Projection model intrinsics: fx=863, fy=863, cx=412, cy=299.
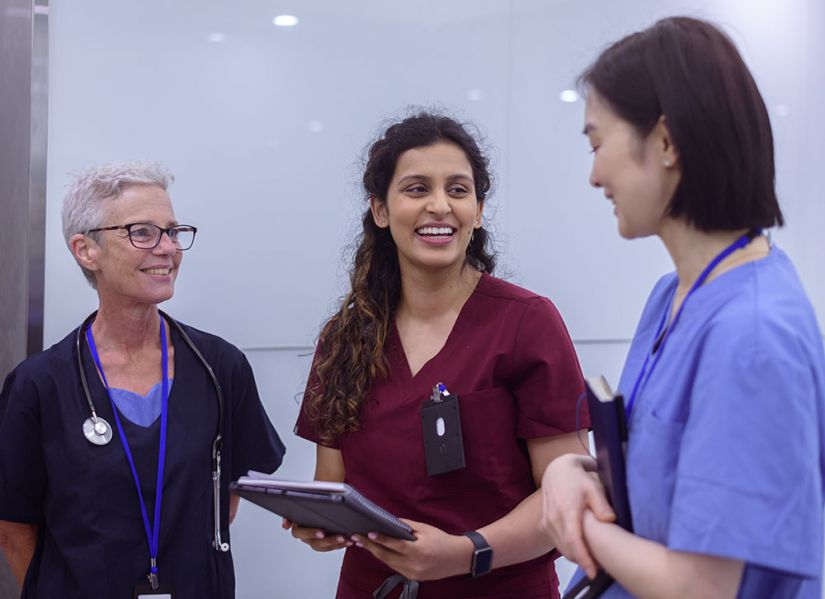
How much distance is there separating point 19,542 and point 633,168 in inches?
61.1

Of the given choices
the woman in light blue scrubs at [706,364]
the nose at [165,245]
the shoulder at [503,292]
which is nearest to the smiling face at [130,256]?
the nose at [165,245]

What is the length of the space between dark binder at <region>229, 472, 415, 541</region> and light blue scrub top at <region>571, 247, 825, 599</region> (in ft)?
1.76

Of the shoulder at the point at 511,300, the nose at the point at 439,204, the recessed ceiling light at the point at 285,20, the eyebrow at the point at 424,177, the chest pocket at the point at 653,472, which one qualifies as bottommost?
the chest pocket at the point at 653,472

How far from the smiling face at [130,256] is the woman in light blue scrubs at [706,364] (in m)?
1.13

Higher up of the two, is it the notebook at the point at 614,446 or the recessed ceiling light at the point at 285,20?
the recessed ceiling light at the point at 285,20

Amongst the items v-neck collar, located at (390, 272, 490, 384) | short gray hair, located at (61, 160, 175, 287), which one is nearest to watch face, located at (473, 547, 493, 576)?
v-neck collar, located at (390, 272, 490, 384)

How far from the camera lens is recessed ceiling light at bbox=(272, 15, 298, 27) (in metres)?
2.70

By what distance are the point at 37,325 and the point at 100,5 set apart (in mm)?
912

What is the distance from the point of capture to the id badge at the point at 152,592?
1779mm

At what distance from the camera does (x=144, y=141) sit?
250 centimetres

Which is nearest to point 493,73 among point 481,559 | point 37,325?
point 37,325

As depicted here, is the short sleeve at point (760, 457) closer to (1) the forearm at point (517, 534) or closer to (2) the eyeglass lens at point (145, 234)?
(1) the forearm at point (517, 534)

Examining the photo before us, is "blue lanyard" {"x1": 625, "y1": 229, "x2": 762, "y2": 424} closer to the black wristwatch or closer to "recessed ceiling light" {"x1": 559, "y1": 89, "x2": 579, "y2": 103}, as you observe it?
the black wristwatch

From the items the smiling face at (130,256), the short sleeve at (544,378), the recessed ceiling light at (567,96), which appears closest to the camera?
the short sleeve at (544,378)
